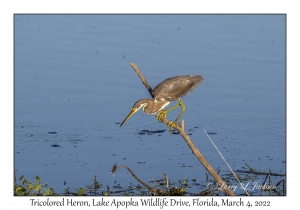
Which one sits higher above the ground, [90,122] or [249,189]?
[90,122]

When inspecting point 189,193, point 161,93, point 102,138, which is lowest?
point 189,193

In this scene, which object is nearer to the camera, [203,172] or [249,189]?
[249,189]

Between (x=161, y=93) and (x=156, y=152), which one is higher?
(x=161, y=93)

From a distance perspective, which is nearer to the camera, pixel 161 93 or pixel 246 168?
pixel 161 93

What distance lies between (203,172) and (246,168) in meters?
0.64

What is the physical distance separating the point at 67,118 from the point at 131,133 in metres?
1.24

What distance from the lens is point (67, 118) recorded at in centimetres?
1104

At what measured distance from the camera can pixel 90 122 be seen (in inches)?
428

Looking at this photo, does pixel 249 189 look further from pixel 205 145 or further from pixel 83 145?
pixel 83 145

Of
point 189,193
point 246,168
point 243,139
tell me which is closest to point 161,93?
point 189,193
